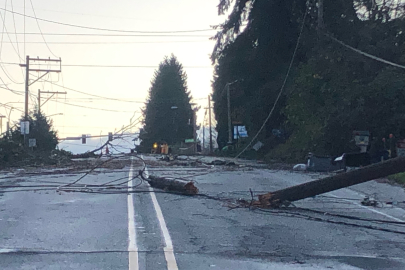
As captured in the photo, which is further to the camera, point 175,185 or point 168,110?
point 168,110

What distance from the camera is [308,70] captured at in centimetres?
3428

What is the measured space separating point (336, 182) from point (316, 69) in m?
22.4

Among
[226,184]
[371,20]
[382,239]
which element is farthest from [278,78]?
[382,239]

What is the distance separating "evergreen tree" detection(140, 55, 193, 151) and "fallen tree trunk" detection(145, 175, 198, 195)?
71593mm

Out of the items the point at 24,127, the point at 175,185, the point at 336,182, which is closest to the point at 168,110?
the point at 24,127

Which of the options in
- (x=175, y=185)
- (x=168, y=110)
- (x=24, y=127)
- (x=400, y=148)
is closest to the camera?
(x=175, y=185)

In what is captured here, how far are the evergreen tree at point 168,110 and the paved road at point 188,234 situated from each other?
7478cm

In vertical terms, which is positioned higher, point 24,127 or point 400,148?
point 24,127

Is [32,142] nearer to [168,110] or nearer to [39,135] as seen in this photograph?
[39,135]

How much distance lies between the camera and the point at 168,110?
293 ft

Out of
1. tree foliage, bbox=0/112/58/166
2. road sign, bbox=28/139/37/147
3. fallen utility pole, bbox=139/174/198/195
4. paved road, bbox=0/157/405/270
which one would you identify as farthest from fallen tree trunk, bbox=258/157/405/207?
road sign, bbox=28/139/37/147

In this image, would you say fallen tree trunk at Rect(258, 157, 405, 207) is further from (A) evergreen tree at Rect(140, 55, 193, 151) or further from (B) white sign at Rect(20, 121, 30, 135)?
(A) evergreen tree at Rect(140, 55, 193, 151)

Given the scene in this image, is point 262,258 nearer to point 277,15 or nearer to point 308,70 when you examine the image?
point 308,70

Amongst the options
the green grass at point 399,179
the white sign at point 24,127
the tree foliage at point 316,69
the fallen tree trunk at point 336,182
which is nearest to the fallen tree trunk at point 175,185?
the fallen tree trunk at point 336,182
